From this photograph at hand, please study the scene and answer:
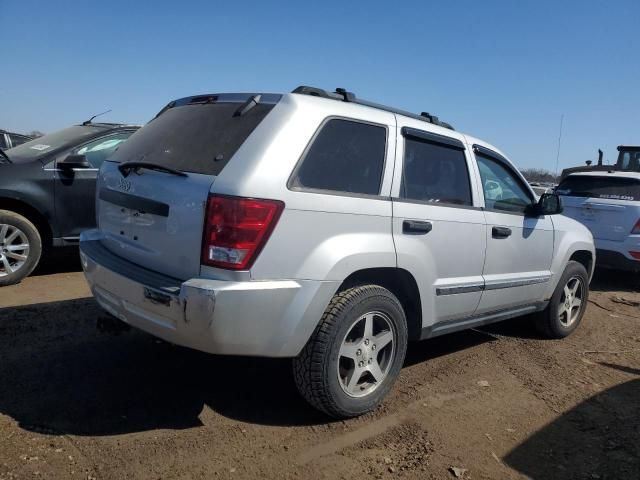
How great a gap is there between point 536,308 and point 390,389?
2.13 metres

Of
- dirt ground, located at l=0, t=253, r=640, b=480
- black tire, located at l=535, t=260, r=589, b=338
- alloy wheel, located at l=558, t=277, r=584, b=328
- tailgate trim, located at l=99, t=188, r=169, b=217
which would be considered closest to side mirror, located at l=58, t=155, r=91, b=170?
dirt ground, located at l=0, t=253, r=640, b=480

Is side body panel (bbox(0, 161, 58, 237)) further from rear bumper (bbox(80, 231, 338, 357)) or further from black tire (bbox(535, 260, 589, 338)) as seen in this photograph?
black tire (bbox(535, 260, 589, 338))

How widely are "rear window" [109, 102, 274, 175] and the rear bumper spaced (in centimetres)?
64

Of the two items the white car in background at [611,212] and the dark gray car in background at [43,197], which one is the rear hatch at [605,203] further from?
the dark gray car in background at [43,197]

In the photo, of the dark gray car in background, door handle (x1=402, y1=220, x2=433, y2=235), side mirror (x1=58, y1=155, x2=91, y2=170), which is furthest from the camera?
side mirror (x1=58, y1=155, x2=91, y2=170)

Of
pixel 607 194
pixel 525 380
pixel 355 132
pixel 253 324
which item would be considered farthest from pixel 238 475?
pixel 607 194

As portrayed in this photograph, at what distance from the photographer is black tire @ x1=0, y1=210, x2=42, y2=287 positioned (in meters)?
5.44

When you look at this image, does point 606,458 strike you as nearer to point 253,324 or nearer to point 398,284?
point 398,284

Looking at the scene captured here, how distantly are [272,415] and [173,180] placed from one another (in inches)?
59.9

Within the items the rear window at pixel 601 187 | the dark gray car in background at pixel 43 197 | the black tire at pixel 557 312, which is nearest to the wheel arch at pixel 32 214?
the dark gray car in background at pixel 43 197

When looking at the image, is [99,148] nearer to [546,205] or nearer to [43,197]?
[43,197]

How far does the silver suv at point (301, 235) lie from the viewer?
2748mm

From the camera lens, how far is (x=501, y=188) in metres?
4.48

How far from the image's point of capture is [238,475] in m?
2.66
